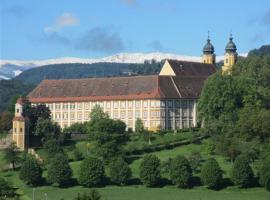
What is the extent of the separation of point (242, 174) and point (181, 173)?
503cm

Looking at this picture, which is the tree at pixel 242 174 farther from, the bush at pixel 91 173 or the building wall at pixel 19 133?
the building wall at pixel 19 133

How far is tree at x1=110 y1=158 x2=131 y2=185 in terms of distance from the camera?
83.1 metres

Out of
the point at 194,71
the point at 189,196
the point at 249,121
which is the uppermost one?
the point at 194,71

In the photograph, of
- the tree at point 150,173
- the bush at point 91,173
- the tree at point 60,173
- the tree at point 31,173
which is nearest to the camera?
the tree at point 150,173

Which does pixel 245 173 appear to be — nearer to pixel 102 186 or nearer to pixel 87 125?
pixel 102 186

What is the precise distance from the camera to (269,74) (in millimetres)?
115500

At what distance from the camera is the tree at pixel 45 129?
10462cm

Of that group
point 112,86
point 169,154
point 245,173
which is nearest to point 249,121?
point 169,154

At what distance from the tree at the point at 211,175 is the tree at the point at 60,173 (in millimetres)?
11588

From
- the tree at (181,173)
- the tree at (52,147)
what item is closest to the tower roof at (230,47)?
the tree at (52,147)

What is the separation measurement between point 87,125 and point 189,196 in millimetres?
34864

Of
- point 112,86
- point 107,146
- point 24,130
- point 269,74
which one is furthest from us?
point 112,86

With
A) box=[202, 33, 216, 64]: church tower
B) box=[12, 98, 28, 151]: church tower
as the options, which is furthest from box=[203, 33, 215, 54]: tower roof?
box=[12, 98, 28, 151]: church tower

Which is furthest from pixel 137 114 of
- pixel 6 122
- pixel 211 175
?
pixel 211 175
